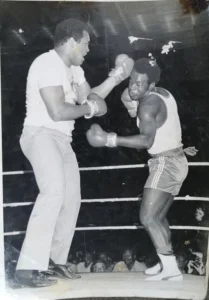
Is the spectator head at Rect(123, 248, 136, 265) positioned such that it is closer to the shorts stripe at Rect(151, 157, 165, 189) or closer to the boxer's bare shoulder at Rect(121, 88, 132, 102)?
the shorts stripe at Rect(151, 157, 165, 189)

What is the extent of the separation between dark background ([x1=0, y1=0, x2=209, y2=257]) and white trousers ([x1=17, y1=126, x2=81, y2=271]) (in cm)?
3

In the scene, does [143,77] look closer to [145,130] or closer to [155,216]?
[145,130]

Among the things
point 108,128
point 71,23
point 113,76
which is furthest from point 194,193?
point 71,23

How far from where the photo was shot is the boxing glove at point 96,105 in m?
1.33

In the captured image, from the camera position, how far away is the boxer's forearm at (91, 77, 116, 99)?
4.42 ft

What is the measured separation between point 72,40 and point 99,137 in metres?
0.29

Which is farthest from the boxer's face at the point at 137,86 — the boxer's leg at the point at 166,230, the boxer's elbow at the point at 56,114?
the boxer's leg at the point at 166,230

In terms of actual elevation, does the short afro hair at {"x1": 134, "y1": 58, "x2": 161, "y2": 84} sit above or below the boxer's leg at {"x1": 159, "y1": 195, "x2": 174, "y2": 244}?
above

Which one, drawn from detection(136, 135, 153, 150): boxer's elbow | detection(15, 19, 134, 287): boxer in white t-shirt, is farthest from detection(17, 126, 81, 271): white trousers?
detection(136, 135, 153, 150): boxer's elbow

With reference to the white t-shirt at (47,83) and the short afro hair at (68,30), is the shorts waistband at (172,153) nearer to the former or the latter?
the white t-shirt at (47,83)

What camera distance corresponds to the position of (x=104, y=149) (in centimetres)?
136

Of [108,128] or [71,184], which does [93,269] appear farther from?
[108,128]

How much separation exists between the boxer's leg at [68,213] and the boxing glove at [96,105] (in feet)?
0.39

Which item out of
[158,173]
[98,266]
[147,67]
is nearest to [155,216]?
[158,173]
